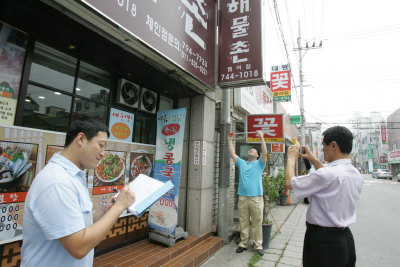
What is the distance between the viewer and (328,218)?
7.48 feet

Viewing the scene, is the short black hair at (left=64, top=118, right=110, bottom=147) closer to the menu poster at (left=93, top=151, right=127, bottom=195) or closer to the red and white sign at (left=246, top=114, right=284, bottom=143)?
the menu poster at (left=93, top=151, right=127, bottom=195)

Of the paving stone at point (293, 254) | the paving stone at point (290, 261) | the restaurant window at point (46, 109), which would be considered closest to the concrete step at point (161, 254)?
the paving stone at point (290, 261)

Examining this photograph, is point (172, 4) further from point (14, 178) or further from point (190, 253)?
point (190, 253)

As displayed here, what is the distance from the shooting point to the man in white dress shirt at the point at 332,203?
2.24m

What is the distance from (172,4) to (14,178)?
3.28m

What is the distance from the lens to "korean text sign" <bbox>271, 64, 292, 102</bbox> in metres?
10.4

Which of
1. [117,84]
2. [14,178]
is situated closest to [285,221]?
[117,84]

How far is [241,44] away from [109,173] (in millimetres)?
3752

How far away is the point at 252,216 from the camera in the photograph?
196 inches

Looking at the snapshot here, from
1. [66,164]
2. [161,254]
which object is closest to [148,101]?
[161,254]

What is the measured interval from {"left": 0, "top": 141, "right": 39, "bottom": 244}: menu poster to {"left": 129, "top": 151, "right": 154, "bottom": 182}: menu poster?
67.0 inches

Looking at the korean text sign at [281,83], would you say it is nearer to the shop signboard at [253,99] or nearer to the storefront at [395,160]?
the shop signboard at [253,99]

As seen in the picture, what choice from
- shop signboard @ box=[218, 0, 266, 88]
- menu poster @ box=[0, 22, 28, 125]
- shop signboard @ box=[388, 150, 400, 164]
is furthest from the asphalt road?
shop signboard @ box=[388, 150, 400, 164]

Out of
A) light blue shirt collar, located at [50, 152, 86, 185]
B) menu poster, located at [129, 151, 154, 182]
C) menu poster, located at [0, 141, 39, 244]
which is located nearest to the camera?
light blue shirt collar, located at [50, 152, 86, 185]
